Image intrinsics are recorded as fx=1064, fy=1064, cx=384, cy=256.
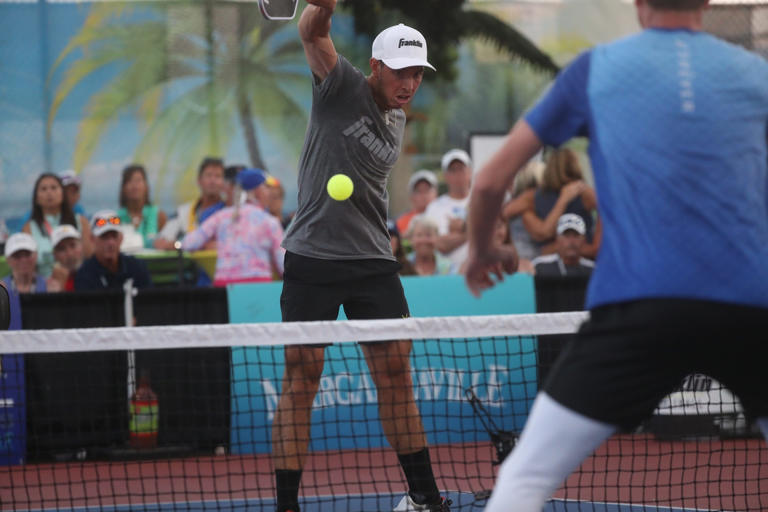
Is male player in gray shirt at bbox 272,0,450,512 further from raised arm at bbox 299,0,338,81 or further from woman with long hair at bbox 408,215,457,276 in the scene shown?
woman with long hair at bbox 408,215,457,276

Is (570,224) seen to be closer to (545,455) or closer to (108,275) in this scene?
(108,275)

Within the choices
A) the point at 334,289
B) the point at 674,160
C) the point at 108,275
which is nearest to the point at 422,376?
the point at 108,275

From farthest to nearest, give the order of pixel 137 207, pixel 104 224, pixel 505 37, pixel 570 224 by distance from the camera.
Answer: pixel 505 37 < pixel 137 207 < pixel 570 224 < pixel 104 224

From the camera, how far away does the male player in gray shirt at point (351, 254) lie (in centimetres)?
486

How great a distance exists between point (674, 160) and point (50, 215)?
8.03m

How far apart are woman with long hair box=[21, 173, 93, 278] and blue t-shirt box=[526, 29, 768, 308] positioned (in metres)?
7.45

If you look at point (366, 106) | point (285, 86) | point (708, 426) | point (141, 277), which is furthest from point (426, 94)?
point (366, 106)

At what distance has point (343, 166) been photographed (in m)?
4.88

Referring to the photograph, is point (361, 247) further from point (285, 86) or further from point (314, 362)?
point (285, 86)

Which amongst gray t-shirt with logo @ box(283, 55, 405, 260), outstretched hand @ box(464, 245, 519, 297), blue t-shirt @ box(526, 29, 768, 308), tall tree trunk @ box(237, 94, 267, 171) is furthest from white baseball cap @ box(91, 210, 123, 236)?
blue t-shirt @ box(526, 29, 768, 308)

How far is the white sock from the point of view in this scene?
269cm

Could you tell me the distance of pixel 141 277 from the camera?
874 cm

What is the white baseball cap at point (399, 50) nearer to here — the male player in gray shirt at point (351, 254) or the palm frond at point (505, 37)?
the male player in gray shirt at point (351, 254)

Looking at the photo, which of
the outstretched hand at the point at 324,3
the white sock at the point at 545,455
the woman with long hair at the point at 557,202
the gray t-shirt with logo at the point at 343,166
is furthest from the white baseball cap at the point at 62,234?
the white sock at the point at 545,455
